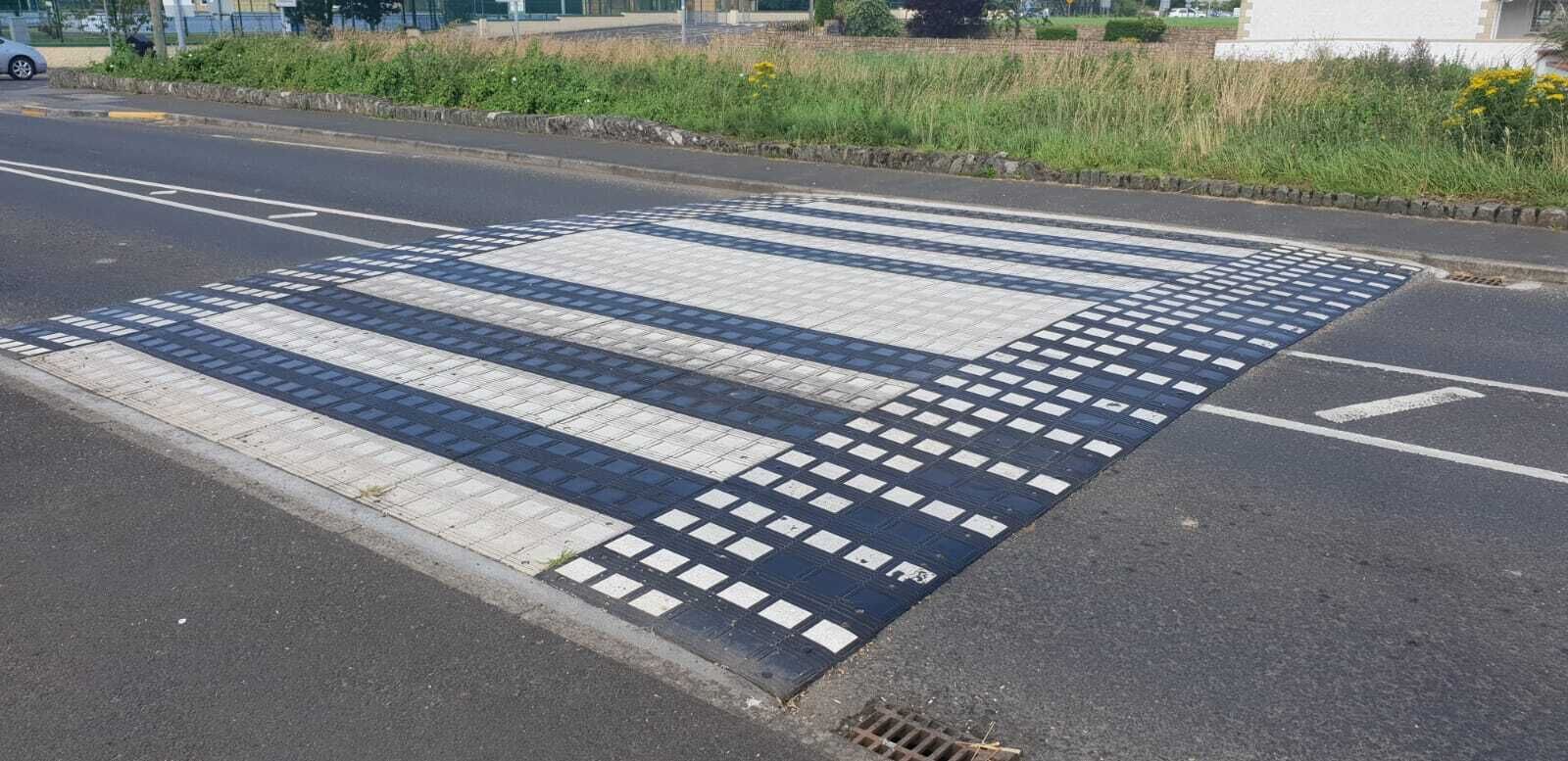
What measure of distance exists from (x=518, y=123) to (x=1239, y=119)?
10.9 m

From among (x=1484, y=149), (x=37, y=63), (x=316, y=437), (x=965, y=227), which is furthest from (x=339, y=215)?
(x=37, y=63)

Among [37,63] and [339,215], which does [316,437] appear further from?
[37,63]

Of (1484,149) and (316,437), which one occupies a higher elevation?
(1484,149)

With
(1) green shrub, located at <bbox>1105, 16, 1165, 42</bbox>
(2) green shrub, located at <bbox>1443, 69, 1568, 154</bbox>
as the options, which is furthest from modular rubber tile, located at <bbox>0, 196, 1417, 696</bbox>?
(1) green shrub, located at <bbox>1105, 16, 1165, 42</bbox>

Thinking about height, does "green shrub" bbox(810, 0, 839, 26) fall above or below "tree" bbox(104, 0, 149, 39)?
above

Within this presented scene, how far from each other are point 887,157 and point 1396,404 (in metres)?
9.76

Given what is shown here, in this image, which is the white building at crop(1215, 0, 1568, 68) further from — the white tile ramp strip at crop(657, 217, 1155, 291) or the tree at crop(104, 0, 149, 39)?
the tree at crop(104, 0, 149, 39)

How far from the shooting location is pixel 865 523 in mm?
4895

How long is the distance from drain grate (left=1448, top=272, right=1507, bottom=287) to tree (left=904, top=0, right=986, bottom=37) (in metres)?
54.1

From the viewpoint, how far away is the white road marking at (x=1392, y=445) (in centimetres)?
545

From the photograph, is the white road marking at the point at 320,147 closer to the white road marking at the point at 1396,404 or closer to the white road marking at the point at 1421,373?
the white road marking at the point at 1421,373

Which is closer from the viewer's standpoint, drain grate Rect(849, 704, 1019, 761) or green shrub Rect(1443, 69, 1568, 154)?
drain grate Rect(849, 704, 1019, 761)

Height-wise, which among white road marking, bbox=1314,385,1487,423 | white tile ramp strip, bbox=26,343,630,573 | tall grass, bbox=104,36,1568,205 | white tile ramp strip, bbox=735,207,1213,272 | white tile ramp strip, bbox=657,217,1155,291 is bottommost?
white tile ramp strip, bbox=26,343,630,573

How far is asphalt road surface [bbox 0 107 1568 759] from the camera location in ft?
11.7
